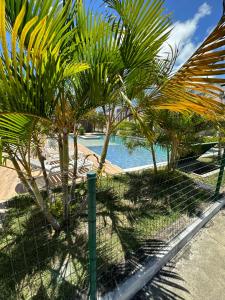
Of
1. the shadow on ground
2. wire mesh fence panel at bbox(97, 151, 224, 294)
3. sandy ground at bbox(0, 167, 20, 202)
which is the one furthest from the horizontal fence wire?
sandy ground at bbox(0, 167, 20, 202)

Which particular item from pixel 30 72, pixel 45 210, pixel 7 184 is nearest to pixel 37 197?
pixel 45 210

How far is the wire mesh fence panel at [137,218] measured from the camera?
258 centimetres

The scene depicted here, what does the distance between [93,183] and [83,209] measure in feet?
7.06

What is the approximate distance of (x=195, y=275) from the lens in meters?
2.60

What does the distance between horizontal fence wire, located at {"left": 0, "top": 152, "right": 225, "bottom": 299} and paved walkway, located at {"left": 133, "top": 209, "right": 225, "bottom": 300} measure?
10.5 inches

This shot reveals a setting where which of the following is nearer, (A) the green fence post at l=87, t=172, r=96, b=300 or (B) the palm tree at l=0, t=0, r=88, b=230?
(B) the palm tree at l=0, t=0, r=88, b=230

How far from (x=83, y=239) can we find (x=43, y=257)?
59 centimetres

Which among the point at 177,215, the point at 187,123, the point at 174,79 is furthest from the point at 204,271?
the point at 187,123

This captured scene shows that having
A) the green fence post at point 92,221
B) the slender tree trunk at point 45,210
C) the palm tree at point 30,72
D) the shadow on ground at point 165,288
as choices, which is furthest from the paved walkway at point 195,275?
the palm tree at point 30,72

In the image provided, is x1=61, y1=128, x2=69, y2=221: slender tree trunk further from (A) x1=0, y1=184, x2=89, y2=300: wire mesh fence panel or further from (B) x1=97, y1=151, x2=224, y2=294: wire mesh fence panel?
(B) x1=97, y1=151, x2=224, y2=294: wire mesh fence panel

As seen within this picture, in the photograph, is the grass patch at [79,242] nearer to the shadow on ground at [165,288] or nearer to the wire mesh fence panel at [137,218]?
the wire mesh fence panel at [137,218]

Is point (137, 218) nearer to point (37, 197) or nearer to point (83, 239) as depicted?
point (83, 239)

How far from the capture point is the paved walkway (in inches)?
91.0

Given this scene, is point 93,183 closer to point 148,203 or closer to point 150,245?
point 150,245
